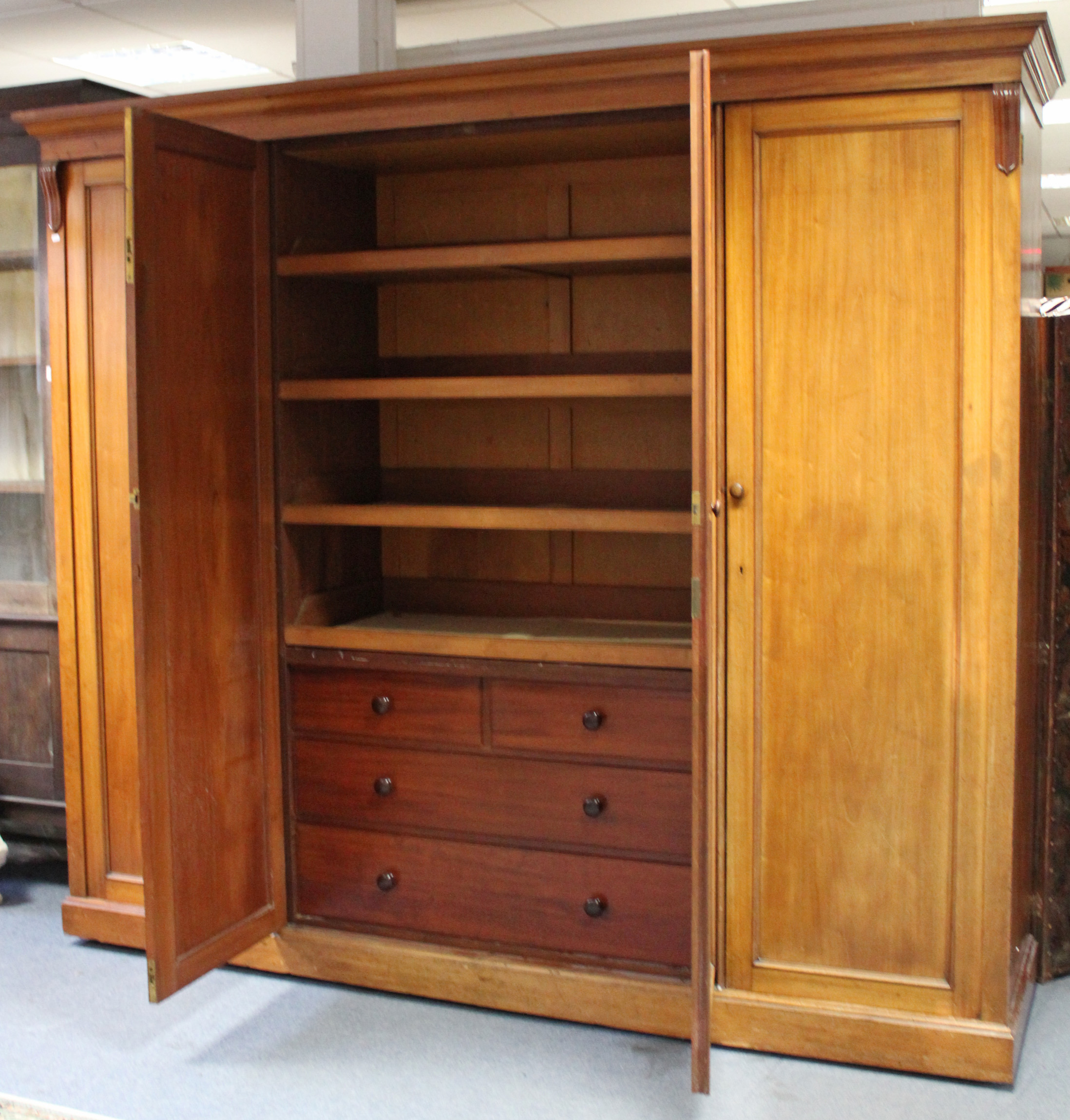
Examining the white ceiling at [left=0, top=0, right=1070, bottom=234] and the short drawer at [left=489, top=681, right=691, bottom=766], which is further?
the white ceiling at [left=0, top=0, right=1070, bottom=234]

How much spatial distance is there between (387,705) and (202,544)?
58 centimetres

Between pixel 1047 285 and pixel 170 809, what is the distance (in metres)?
8.40

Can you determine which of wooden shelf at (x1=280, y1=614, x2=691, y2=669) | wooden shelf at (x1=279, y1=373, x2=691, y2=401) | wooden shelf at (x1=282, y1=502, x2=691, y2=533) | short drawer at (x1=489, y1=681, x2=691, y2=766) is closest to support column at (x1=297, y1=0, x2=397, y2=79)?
wooden shelf at (x1=279, y1=373, x2=691, y2=401)

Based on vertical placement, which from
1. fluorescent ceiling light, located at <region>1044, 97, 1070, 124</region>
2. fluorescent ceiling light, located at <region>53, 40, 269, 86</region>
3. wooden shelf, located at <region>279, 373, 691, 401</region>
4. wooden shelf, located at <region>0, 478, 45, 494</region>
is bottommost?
wooden shelf, located at <region>0, 478, 45, 494</region>

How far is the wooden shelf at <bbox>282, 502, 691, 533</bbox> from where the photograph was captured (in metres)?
2.66

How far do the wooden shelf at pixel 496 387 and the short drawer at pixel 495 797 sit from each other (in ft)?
2.72

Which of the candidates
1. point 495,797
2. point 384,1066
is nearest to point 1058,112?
point 495,797

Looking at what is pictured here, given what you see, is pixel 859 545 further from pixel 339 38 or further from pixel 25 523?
pixel 25 523

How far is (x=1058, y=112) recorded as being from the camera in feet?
24.5

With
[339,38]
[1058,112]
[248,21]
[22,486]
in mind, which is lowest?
[22,486]

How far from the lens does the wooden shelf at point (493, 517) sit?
2.66 metres

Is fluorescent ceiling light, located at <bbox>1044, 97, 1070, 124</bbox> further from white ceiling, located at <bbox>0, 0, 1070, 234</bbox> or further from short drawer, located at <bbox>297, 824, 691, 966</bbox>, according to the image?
short drawer, located at <bbox>297, 824, 691, 966</bbox>

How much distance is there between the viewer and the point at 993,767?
2498 mm

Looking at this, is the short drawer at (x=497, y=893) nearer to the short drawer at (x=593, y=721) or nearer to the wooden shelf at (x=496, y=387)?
the short drawer at (x=593, y=721)
